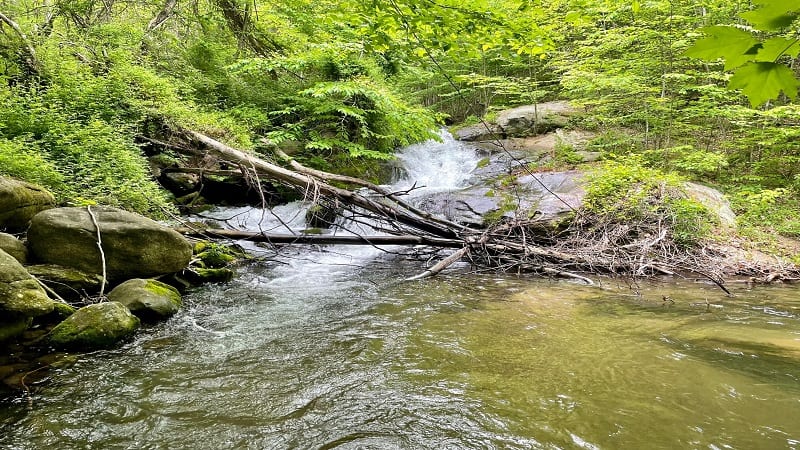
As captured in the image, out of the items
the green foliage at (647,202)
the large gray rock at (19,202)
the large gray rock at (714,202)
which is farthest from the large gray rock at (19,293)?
the large gray rock at (714,202)

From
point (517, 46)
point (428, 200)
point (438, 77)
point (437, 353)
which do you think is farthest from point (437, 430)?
point (438, 77)

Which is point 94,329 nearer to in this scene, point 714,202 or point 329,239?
point 329,239

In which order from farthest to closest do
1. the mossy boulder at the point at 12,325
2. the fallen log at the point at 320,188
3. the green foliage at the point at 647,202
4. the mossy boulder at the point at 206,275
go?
the green foliage at the point at 647,202
the fallen log at the point at 320,188
the mossy boulder at the point at 206,275
the mossy boulder at the point at 12,325

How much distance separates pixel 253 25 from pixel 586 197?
11.0m

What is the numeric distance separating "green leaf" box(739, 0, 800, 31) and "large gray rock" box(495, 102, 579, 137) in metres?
15.7

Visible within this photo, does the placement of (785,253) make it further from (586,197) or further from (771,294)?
(586,197)

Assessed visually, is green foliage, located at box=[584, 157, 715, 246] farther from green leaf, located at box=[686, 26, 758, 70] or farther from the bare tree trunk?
the bare tree trunk

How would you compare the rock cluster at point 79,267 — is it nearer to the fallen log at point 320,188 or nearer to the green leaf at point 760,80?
the fallen log at point 320,188

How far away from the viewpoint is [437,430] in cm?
287

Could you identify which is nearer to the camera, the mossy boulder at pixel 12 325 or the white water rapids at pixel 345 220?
the mossy boulder at pixel 12 325

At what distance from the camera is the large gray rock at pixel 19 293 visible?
3.62 meters

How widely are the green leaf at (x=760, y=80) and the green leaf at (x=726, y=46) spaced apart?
1.0 inches

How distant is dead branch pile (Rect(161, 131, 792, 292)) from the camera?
23.5ft

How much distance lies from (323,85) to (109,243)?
7.16m
